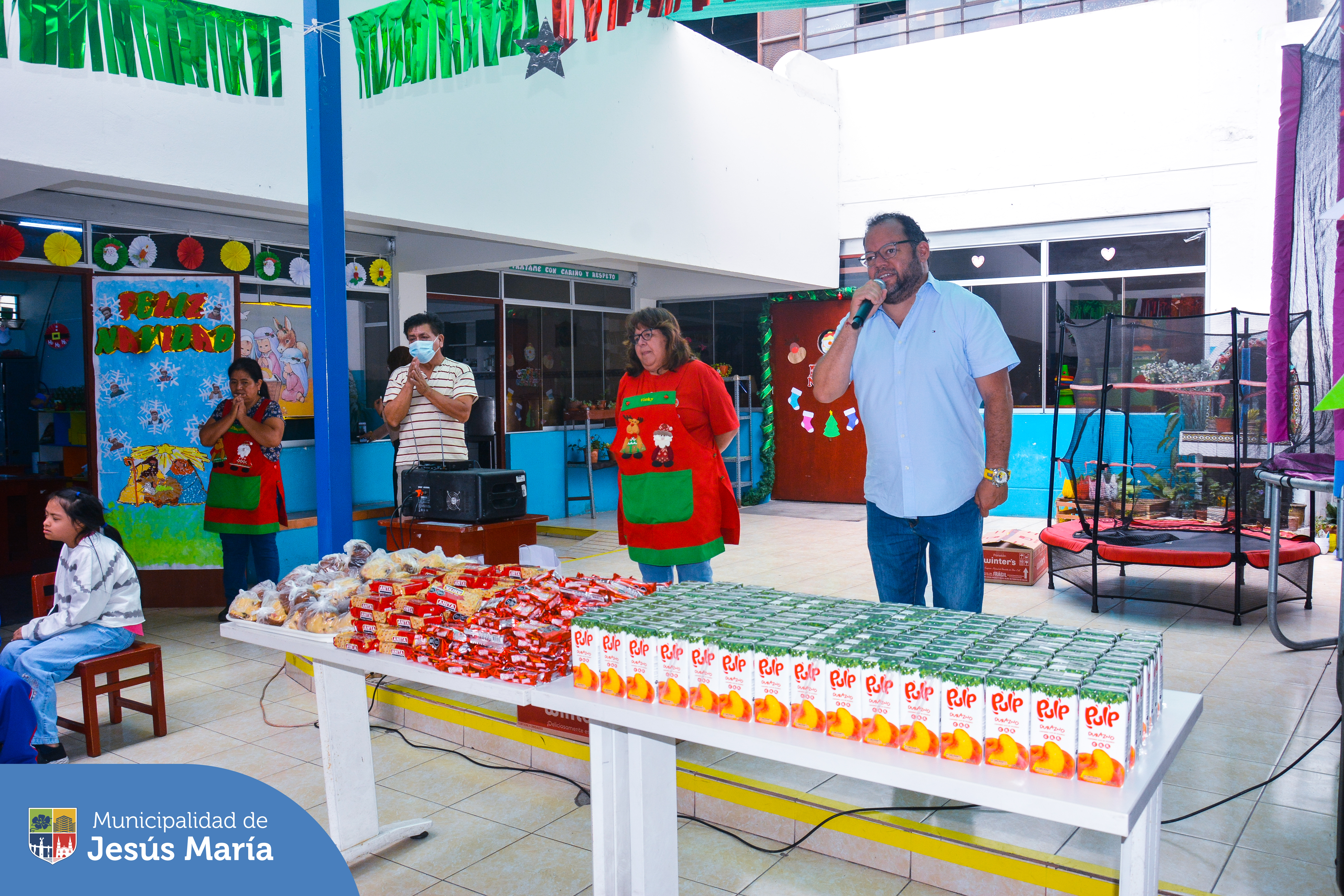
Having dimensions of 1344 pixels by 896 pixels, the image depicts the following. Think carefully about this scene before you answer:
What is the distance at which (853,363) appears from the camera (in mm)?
2932

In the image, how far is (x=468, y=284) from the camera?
28.7 feet

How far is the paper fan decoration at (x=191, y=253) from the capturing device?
6160mm

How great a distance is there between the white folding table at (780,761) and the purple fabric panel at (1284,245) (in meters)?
3.77

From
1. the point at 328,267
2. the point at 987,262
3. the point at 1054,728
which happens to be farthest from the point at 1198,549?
the point at 987,262

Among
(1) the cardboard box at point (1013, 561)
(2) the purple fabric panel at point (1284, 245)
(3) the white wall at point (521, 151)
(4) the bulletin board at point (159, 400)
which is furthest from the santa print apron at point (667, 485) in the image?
(4) the bulletin board at point (159, 400)

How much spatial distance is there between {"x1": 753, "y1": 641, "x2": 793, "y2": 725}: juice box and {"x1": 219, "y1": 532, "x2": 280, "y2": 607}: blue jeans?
15.0ft

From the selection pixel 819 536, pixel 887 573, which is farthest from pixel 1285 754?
pixel 819 536

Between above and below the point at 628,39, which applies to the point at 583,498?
below

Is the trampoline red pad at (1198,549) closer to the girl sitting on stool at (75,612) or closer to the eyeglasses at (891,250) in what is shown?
the eyeglasses at (891,250)

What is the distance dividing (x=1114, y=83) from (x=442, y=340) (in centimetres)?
795

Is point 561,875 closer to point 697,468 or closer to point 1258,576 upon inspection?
point 697,468

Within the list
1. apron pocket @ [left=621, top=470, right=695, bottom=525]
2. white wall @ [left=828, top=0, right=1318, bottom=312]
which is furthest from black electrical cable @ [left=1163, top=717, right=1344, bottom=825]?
white wall @ [left=828, top=0, right=1318, bottom=312]

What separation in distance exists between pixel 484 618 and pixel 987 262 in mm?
9166

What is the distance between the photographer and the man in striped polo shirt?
4621 millimetres
